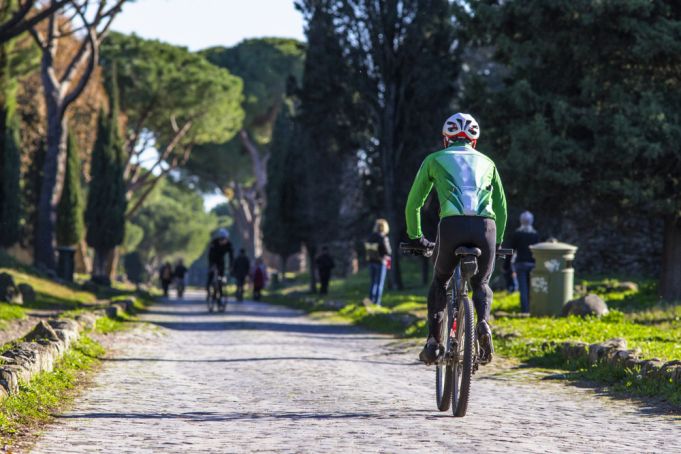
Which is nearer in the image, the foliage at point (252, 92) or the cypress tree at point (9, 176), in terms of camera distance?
the cypress tree at point (9, 176)

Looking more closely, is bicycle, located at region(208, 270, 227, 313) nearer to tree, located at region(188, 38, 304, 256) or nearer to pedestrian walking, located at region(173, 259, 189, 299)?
pedestrian walking, located at region(173, 259, 189, 299)

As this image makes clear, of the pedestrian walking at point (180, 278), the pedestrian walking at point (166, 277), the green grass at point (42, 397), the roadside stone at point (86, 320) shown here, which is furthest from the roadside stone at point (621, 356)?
the pedestrian walking at point (166, 277)

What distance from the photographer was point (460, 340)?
7.14 m

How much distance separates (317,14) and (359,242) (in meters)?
9.08

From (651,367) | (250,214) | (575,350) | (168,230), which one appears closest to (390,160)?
(575,350)

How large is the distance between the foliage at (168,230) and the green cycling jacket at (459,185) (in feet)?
265

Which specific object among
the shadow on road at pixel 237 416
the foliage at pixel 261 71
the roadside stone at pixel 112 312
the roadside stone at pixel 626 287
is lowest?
the shadow on road at pixel 237 416

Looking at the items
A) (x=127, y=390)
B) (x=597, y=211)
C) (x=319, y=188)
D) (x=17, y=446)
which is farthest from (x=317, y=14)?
(x=17, y=446)

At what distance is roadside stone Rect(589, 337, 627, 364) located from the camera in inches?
399

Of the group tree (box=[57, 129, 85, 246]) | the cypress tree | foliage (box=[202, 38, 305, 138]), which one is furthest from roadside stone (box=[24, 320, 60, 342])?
foliage (box=[202, 38, 305, 138])

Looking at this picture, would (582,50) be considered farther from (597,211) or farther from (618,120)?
(597,211)

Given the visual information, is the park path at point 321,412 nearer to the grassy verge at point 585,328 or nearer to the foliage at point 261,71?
the grassy verge at point 585,328

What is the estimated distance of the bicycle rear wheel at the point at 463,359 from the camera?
6.85 metres

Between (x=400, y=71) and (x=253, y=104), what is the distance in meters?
31.7
